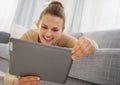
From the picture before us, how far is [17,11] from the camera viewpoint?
3.55m

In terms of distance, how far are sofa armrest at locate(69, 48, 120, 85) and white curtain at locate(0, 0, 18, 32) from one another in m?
2.72

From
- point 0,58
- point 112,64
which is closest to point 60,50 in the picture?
point 112,64

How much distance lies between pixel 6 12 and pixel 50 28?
2715 mm

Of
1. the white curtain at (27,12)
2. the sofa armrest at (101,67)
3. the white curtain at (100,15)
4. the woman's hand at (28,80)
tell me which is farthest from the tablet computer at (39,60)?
the white curtain at (27,12)

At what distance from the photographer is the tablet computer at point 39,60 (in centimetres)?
80

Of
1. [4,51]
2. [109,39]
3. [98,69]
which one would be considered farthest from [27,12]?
[98,69]

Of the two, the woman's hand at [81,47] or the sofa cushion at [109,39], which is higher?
the woman's hand at [81,47]

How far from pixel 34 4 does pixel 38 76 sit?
2917 mm

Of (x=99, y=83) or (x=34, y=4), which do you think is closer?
(x=99, y=83)

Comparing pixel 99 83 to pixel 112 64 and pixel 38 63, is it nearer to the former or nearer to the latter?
pixel 112 64

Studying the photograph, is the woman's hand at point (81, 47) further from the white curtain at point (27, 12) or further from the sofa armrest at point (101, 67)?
A: the white curtain at point (27, 12)

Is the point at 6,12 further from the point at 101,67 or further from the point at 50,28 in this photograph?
the point at 101,67

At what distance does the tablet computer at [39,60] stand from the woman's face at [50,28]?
25 centimetres

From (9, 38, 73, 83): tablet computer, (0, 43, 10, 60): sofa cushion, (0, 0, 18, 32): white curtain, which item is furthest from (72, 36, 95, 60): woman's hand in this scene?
(0, 0, 18, 32): white curtain
